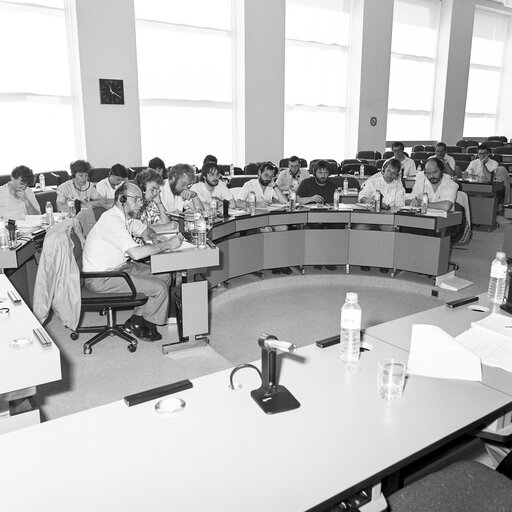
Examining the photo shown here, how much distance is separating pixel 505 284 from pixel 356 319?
49.2 inches

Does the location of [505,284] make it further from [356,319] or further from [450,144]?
[450,144]

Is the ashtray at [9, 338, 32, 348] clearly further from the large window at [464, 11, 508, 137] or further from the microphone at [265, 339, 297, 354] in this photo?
the large window at [464, 11, 508, 137]

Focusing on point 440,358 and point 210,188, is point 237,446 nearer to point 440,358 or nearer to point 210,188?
point 440,358

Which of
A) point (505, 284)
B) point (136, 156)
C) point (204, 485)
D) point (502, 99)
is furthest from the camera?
point (502, 99)

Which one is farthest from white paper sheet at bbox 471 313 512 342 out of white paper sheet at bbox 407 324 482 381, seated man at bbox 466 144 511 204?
seated man at bbox 466 144 511 204

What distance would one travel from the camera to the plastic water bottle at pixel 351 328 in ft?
6.49

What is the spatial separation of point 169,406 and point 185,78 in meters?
9.08

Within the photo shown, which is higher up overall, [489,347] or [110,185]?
[110,185]

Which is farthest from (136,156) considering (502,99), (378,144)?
(502,99)

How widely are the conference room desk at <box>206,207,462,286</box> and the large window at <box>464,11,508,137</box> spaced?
1209 cm

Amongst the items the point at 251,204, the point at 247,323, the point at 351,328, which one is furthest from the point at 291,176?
the point at 351,328

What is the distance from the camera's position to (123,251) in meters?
3.76

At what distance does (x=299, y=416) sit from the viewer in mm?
1603

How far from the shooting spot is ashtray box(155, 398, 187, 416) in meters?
1.61
